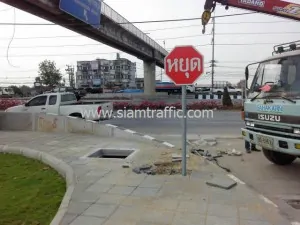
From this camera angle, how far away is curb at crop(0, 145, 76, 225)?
4.35 meters

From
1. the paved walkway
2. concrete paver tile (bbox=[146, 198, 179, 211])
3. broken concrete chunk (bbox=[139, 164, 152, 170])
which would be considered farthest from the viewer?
broken concrete chunk (bbox=[139, 164, 152, 170])

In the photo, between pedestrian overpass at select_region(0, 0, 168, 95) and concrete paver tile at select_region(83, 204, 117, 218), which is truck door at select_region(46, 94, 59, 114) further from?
concrete paver tile at select_region(83, 204, 117, 218)

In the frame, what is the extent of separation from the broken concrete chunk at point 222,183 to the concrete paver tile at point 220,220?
47.4 inches

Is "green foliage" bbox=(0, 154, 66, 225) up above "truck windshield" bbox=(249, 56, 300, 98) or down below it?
below

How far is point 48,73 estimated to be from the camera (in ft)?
212

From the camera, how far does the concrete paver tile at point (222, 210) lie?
4.30 m

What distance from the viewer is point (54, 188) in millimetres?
5508

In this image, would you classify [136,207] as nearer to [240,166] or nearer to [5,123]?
[240,166]

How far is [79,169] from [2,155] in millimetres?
2879

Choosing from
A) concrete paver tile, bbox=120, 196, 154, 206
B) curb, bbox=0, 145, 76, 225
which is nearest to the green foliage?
curb, bbox=0, 145, 76, 225

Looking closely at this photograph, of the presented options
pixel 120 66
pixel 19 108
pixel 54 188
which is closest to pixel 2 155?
pixel 54 188

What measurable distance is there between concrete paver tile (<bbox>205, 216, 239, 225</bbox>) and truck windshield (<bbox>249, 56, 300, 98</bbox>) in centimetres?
277

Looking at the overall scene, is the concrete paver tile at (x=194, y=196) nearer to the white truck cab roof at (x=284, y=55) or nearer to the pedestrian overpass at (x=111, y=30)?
the white truck cab roof at (x=284, y=55)

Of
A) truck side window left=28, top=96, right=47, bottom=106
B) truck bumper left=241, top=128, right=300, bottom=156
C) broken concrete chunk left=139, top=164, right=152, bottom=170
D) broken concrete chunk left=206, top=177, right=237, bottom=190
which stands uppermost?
truck side window left=28, top=96, right=47, bottom=106
